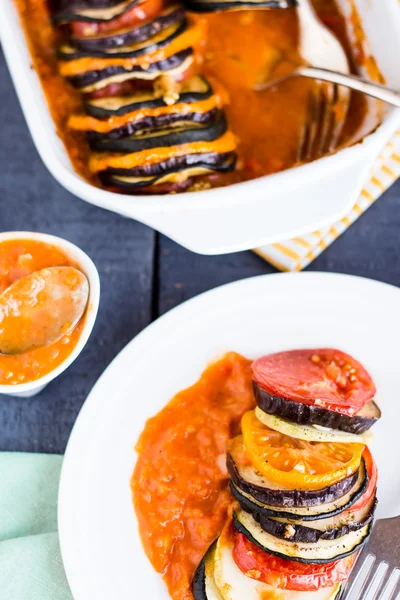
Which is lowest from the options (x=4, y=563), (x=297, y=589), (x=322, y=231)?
(x=4, y=563)

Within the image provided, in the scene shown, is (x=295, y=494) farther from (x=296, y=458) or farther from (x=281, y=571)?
(x=281, y=571)

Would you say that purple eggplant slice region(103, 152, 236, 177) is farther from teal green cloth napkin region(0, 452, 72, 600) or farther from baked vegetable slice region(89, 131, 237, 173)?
teal green cloth napkin region(0, 452, 72, 600)

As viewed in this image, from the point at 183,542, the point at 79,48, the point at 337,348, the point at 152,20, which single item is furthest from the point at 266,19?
the point at 183,542

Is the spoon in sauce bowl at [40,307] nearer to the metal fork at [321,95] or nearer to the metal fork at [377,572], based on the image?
the metal fork at [321,95]

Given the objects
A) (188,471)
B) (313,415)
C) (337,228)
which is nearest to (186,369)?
(188,471)

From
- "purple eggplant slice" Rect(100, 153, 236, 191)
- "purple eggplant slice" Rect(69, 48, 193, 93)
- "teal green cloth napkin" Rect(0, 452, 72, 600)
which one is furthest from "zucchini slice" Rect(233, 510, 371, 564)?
"purple eggplant slice" Rect(69, 48, 193, 93)

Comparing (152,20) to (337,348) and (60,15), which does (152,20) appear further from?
(337,348)

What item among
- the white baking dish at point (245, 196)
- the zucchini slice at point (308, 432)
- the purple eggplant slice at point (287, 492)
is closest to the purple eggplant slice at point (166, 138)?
the white baking dish at point (245, 196)
